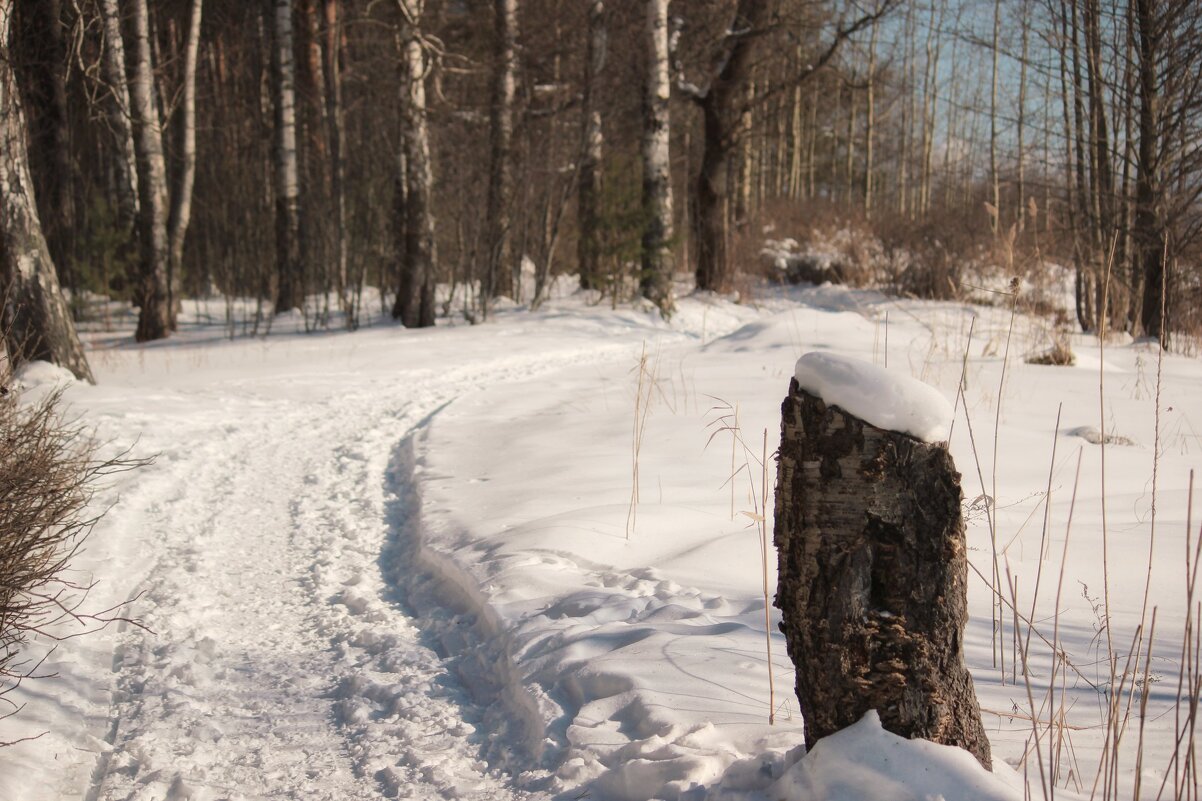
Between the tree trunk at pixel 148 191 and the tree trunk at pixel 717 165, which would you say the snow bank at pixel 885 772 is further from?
the tree trunk at pixel 717 165

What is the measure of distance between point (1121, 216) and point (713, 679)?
9.75 metres

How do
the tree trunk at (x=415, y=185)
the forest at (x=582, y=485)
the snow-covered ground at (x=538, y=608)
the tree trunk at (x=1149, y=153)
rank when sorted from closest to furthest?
the forest at (x=582, y=485) → the snow-covered ground at (x=538, y=608) → the tree trunk at (x=1149, y=153) → the tree trunk at (x=415, y=185)

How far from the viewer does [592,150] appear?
15.1 metres

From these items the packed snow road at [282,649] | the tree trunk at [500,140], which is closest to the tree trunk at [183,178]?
the tree trunk at [500,140]

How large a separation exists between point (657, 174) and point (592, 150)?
8.67 feet

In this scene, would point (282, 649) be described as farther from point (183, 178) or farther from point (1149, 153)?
point (183, 178)

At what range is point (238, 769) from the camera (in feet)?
8.09

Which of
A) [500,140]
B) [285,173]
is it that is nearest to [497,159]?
[500,140]

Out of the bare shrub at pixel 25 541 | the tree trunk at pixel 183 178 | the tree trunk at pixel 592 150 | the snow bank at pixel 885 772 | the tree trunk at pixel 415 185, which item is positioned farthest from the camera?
the tree trunk at pixel 592 150

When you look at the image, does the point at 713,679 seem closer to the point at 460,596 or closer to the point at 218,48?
the point at 460,596

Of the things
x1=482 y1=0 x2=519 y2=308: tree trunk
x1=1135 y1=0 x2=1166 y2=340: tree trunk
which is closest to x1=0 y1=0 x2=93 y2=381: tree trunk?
x1=482 y1=0 x2=519 y2=308: tree trunk

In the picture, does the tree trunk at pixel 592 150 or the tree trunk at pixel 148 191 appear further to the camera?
the tree trunk at pixel 592 150

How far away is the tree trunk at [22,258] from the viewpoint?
7156 mm

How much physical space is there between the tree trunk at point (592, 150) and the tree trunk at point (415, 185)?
7.54 ft
